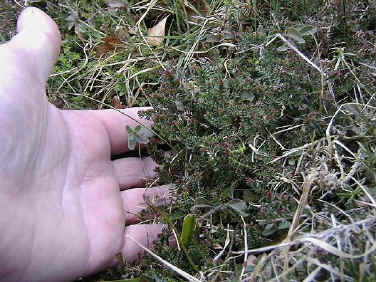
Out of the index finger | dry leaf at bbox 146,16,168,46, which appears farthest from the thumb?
dry leaf at bbox 146,16,168,46

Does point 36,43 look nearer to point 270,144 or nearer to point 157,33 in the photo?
point 157,33

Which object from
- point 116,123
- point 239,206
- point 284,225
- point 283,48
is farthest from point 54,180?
point 283,48

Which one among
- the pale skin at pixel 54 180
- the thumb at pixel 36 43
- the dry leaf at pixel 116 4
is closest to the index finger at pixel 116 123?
the pale skin at pixel 54 180

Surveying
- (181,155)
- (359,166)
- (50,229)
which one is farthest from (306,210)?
(50,229)

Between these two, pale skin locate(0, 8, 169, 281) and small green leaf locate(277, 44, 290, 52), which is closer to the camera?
pale skin locate(0, 8, 169, 281)

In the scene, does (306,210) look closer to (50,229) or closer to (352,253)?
(352,253)

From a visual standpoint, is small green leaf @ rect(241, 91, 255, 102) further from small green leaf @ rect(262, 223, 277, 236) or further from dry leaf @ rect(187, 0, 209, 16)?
dry leaf @ rect(187, 0, 209, 16)
